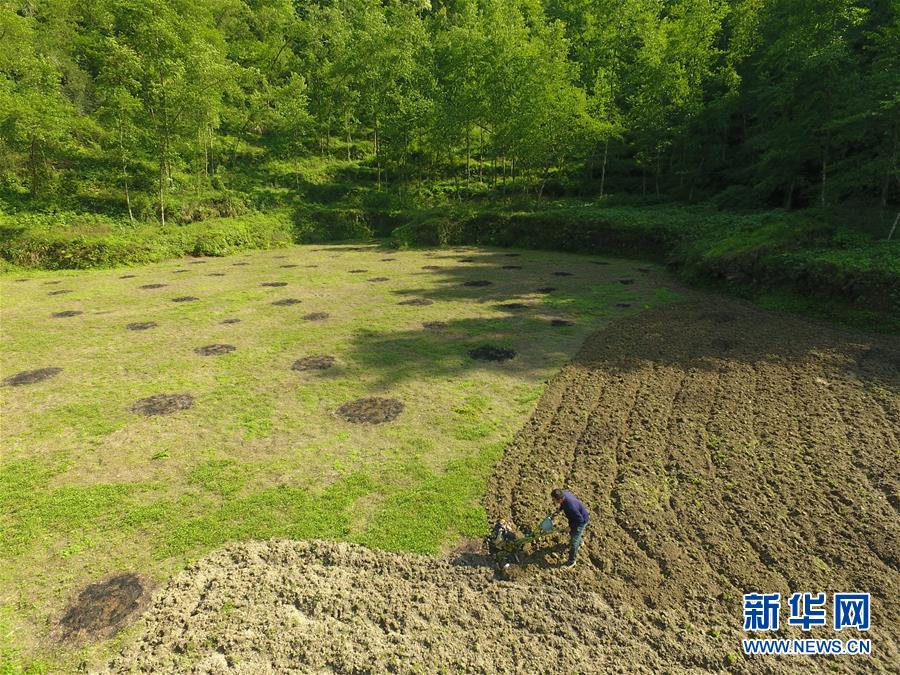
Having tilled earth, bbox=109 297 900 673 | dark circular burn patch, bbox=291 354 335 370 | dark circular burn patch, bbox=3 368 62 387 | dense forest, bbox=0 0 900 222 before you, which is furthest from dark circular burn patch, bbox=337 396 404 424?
dense forest, bbox=0 0 900 222

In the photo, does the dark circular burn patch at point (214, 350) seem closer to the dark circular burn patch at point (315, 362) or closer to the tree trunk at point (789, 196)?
the dark circular burn patch at point (315, 362)

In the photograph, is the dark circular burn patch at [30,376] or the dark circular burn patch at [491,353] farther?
the dark circular burn patch at [491,353]

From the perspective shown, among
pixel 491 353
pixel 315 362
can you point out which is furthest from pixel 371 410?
pixel 491 353

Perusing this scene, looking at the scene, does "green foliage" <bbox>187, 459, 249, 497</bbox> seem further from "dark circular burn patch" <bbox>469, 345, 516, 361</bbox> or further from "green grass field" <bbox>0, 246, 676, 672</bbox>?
"dark circular burn patch" <bbox>469, 345, 516, 361</bbox>

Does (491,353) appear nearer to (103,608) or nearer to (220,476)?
(220,476)

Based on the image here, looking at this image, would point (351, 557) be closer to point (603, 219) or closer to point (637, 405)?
point (637, 405)

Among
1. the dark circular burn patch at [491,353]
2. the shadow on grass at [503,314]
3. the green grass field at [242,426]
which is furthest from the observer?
the dark circular burn patch at [491,353]

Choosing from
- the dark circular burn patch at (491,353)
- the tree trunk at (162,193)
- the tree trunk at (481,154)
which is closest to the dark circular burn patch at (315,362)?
the dark circular burn patch at (491,353)
